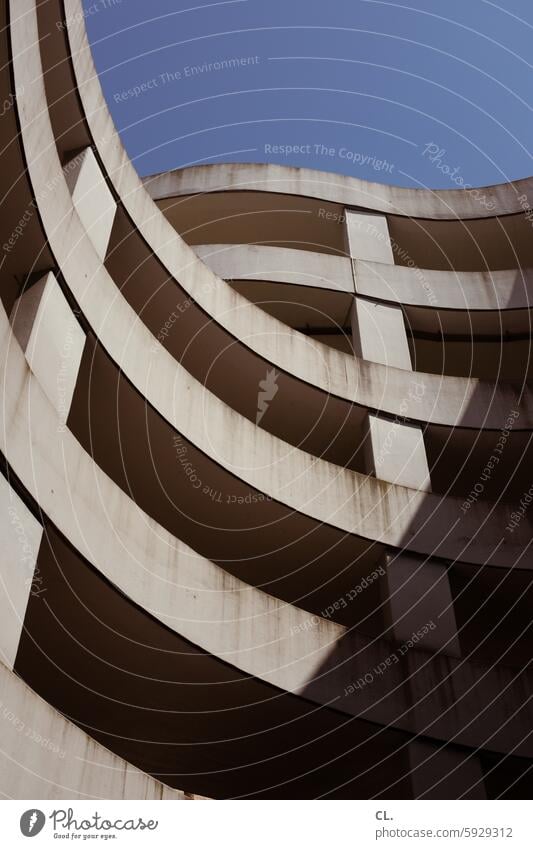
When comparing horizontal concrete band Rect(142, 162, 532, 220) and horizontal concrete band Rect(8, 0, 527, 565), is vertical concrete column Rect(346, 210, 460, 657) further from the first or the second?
horizontal concrete band Rect(142, 162, 532, 220)

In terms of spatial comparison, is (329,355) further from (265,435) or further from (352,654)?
(352,654)

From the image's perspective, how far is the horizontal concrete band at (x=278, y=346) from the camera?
1323cm

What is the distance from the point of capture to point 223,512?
1381 centimetres

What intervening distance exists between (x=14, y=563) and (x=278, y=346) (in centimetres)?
877

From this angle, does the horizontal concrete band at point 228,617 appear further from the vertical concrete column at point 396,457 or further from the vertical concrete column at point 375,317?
the vertical concrete column at point 375,317

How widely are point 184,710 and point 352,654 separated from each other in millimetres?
2532

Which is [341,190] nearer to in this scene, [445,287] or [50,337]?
[445,287]

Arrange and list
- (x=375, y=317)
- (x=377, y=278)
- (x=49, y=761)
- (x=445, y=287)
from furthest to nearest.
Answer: (x=445, y=287)
(x=377, y=278)
(x=375, y=317)
(x=49, y=761)

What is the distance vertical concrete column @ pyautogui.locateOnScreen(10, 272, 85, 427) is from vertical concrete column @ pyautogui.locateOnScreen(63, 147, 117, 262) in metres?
1.97

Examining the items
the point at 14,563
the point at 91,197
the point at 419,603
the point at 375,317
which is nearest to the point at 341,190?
the point at 375,317

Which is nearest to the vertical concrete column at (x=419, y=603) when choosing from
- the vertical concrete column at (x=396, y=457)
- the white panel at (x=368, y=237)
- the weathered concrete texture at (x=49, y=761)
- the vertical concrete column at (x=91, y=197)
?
the vertical concrete column at (x=396, y=457)

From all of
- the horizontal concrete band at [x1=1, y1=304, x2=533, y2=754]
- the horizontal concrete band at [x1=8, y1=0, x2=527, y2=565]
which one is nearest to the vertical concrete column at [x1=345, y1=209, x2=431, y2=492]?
the horizontal concrete band at [x1=8, y1=0, x2=527, y2=565]

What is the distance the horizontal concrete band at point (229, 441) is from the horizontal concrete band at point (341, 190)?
7873mm

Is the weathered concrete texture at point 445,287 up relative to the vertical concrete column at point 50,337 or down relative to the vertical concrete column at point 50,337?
up
